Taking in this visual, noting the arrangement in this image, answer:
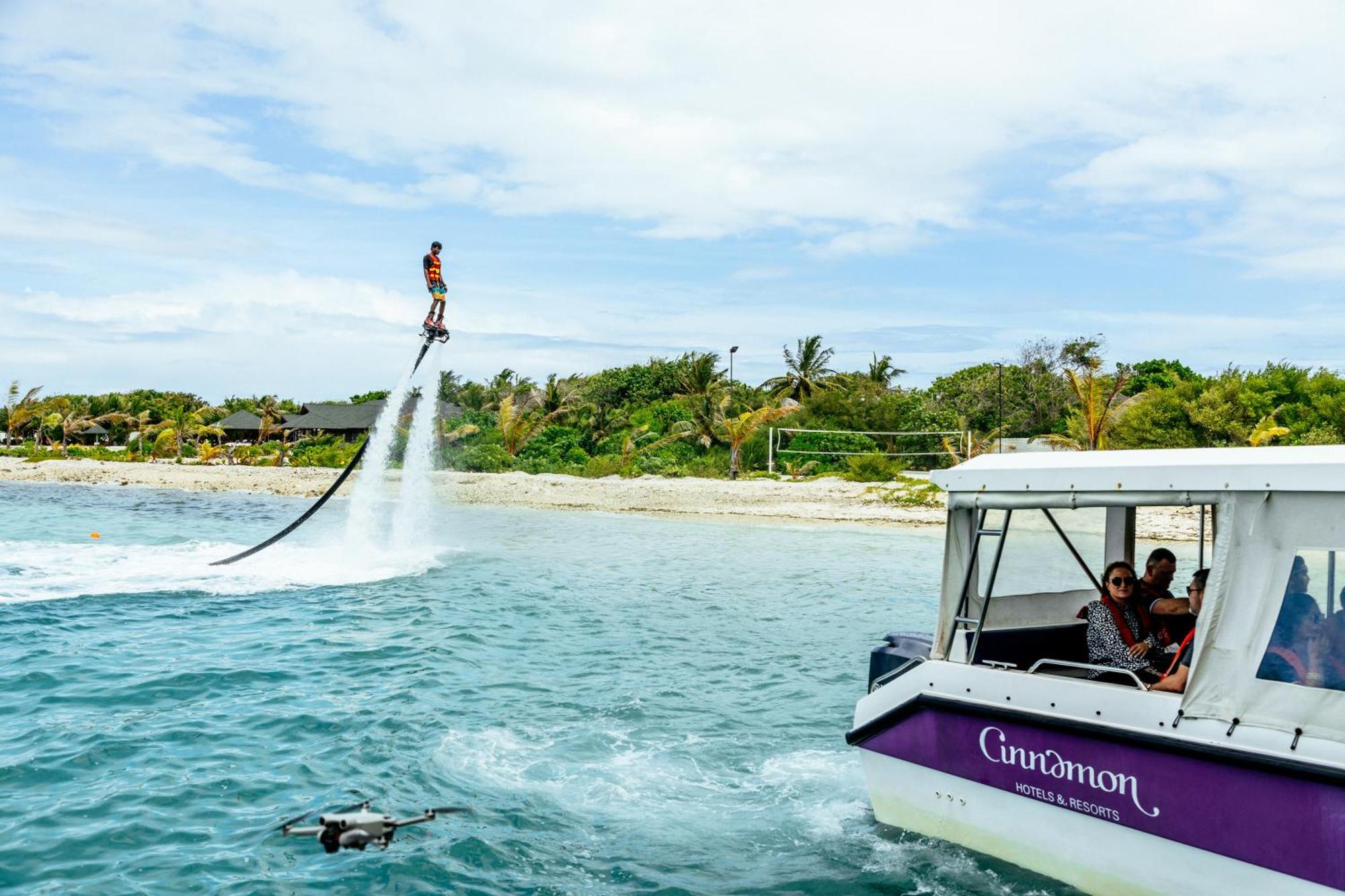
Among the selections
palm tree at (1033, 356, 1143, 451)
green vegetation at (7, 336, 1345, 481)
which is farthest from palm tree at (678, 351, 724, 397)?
palm tree at (1033, 356, 1143, 451)

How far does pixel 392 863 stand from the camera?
6570mm

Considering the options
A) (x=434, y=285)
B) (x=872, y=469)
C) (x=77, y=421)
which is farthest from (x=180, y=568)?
(x=77, y=421)

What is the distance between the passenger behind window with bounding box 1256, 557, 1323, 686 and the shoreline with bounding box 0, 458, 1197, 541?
1915cm

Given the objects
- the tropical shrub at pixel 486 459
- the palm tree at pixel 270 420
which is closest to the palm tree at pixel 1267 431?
the tropical shrub at pixel 486 459

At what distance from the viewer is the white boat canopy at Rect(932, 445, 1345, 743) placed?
4.68 metres

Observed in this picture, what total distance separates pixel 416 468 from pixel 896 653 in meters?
17.9

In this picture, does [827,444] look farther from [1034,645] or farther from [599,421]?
[1034,645]

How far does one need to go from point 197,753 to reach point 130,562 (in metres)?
14.2

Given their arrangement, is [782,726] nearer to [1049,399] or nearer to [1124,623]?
[1124,623]

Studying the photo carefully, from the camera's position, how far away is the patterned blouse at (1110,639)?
19.6ft

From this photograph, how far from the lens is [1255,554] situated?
4.94 metres

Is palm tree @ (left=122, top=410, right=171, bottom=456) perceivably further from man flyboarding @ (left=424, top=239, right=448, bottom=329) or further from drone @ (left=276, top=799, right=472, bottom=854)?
drone @ (left=276, top=799, right=472, bottom=854)

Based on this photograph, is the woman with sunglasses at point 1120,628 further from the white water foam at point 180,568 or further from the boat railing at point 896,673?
the white water foam at point 180,568

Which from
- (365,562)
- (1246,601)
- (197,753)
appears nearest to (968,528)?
(1246,601)
